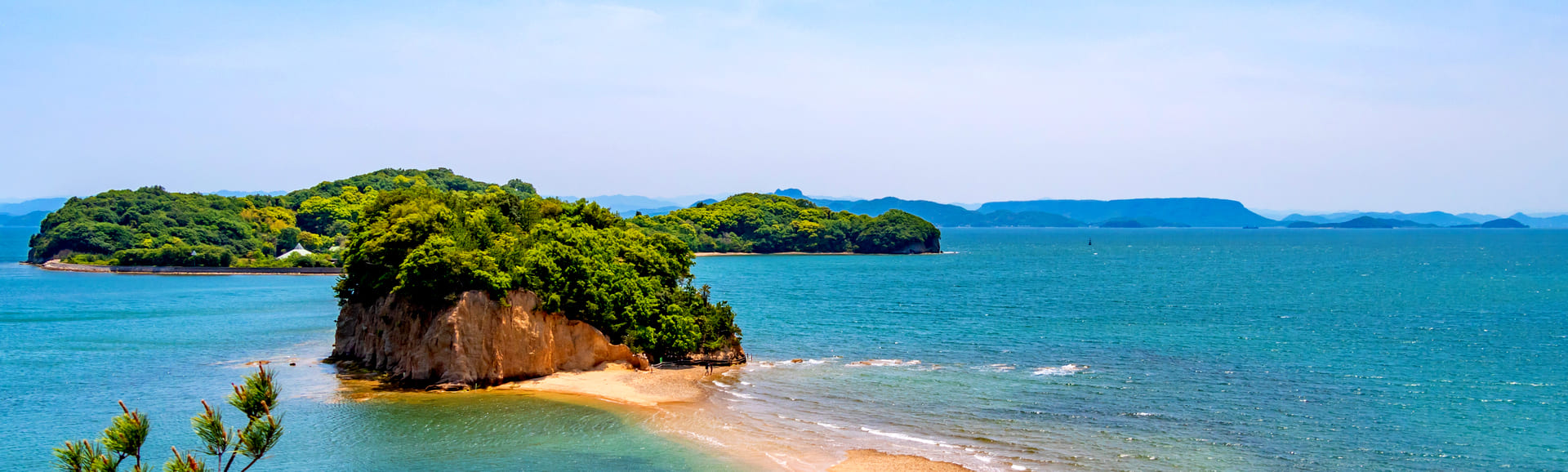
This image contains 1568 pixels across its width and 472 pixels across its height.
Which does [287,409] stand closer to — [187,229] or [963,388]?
[963,388]

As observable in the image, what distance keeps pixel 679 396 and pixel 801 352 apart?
13315 millimetres

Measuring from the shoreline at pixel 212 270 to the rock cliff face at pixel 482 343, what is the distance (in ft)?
269

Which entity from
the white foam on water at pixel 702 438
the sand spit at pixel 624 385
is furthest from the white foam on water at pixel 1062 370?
the white foam on water at pixel 702 438

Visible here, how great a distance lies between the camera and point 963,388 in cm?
4112

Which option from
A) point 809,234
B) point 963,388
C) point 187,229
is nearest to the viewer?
point 963,388

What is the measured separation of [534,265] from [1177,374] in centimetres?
2909

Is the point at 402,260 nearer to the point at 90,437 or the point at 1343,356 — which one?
the point at 90,437

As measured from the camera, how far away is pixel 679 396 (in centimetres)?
3928

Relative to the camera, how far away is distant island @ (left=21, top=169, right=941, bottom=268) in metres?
125

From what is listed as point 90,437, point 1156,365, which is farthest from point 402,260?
point 1156,365

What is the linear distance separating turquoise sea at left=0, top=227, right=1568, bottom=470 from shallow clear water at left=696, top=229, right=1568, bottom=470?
0.18 meters

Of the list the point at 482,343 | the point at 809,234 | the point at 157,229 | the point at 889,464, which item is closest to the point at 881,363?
the point at 889,464

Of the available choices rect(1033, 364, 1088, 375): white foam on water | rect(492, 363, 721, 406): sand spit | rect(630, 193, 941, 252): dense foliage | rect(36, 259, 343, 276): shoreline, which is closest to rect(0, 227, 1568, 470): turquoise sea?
rect(1033, 364, 1088, 375): white foam on water

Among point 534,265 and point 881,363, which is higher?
point 534,265
